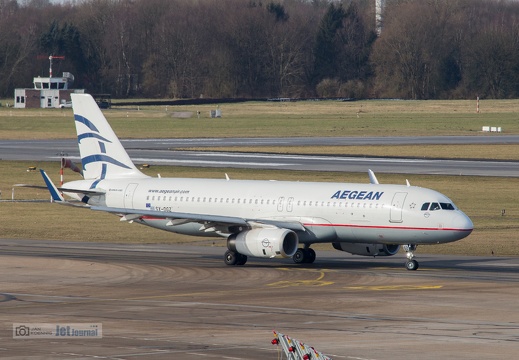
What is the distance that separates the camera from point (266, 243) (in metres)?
44.6

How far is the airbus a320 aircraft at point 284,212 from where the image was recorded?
4425cm

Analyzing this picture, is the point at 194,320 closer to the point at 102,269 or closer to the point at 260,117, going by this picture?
the point at 102,269

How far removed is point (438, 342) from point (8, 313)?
1414 centimetres

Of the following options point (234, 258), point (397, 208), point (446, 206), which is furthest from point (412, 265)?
point (234, 258)

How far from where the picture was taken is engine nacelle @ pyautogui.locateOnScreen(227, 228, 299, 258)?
4431 centimetres

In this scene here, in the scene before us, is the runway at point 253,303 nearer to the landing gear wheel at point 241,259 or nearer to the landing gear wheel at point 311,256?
the landing gear wheel at point 241,259

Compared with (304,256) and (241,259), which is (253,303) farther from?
(304,256)

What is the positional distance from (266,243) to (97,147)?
13071 mm

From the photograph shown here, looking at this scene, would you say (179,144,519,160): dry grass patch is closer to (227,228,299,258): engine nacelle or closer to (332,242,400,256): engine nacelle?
(332,242,400,256): engine nacelle

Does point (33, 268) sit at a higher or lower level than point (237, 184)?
lower

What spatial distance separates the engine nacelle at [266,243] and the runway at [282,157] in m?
42.4

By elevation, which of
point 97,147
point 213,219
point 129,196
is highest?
point 97,147

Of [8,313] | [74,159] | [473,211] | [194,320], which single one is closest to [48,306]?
[8,313]

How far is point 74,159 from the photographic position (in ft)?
321
